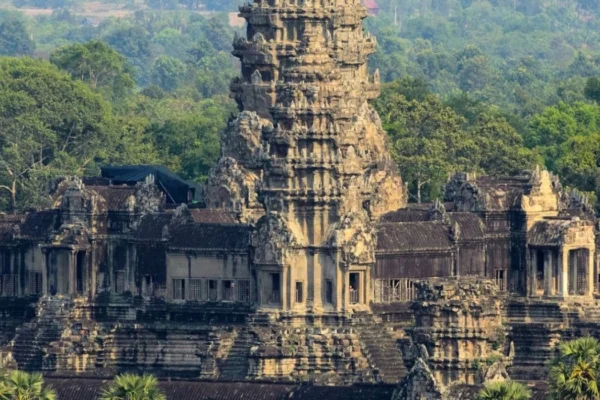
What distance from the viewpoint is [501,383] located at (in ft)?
323

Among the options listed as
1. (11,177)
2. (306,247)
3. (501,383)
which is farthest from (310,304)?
(11,177)

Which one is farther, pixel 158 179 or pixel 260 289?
pixel 158 179

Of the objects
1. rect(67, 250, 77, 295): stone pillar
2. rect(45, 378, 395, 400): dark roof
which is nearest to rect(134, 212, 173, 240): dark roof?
rect(67, 250, 77, 295): stone pillar

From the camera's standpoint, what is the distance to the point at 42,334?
411 feet

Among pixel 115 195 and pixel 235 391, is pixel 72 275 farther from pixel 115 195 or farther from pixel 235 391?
pixel 235 391

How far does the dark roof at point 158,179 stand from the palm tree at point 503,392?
3722 cm

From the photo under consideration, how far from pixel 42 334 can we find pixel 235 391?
64.8 ft

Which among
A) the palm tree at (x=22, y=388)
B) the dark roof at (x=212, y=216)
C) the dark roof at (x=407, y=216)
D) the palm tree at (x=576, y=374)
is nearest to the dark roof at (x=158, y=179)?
the dark roof at (x=212, y=216)

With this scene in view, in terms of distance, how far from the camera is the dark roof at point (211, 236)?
122 meters

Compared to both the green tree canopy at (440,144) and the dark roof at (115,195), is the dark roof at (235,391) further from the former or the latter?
the green tree canopy at (440,144)

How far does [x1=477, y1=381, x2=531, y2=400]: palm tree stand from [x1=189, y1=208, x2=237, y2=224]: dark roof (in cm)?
2804

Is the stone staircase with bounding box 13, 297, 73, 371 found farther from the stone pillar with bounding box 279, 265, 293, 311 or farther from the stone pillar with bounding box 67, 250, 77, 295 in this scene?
the stone pillar with bounding box 279, 265, 293, 311

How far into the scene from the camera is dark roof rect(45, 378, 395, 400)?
342 feet

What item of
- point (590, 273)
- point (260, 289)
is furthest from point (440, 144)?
point (260, 289)
